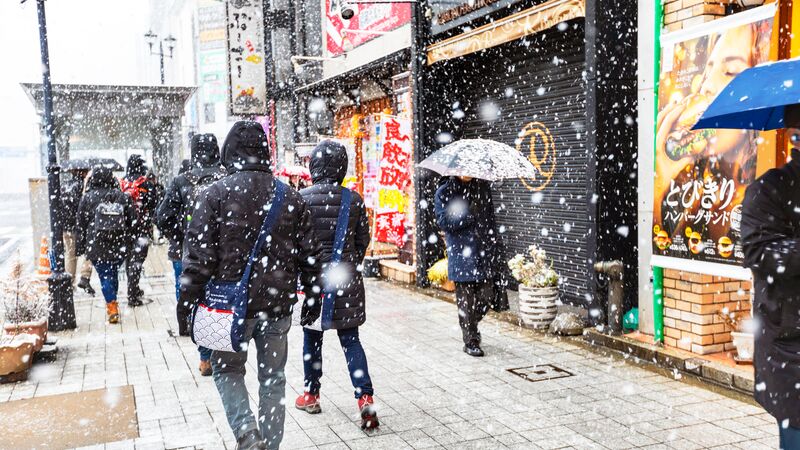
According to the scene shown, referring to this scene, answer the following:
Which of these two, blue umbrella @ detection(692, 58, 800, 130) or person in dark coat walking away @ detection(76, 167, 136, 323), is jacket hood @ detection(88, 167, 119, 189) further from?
blue umbrella @ detection(692, 58, 800, 130)

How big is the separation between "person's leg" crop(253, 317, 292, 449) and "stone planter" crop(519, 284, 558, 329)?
184 inches

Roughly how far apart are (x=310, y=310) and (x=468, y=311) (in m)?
2.95

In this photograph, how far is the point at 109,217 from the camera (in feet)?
32.2

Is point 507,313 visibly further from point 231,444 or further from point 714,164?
point 231,444

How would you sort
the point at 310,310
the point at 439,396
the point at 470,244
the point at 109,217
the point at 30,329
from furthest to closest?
the point at 109,217 → the point at 30,329 → the point at 470,244 → the point at 439,396 → the point at 310,310

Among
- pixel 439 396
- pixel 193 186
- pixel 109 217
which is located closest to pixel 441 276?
pixel 109 217

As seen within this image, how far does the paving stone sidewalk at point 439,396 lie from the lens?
16.5 feet

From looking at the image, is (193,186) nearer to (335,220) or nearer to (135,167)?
(335,220)

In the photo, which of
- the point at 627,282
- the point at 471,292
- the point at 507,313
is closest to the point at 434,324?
the point at 507,313

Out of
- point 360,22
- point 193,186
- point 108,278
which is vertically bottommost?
point 108,278

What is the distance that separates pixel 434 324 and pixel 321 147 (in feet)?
14.2

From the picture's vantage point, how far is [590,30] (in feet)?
24.7

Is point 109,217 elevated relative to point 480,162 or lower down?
lower down

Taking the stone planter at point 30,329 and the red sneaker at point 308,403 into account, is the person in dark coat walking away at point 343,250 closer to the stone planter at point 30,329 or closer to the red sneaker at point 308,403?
the red sneaker at point 308,403
